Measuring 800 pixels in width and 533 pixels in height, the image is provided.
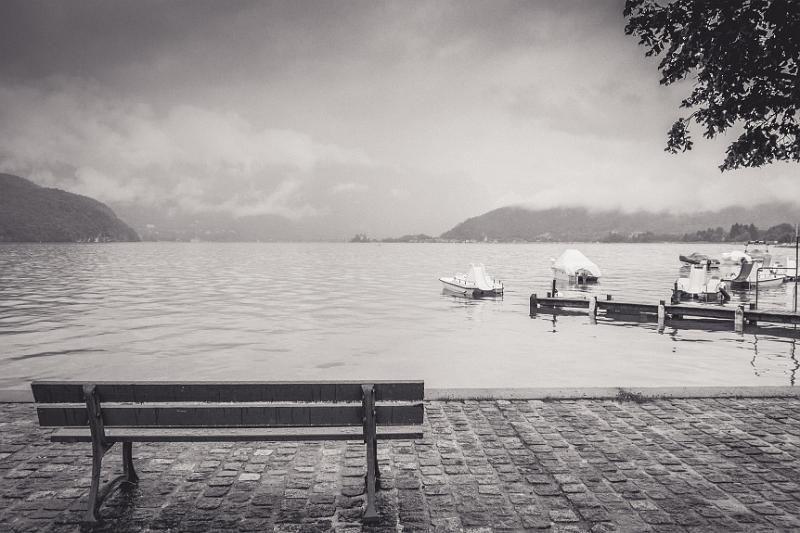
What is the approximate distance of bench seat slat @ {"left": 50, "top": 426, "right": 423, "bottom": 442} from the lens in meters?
4.67

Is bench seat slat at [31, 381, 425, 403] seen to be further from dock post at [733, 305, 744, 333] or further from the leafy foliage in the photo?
dock post at [733, 305, 744, 333]

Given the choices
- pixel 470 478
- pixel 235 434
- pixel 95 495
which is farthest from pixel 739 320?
pixel 95 495

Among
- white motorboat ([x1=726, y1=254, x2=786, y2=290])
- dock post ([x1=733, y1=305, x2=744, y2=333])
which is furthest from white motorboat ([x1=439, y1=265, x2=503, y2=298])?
white motorboat ([x1=726, y1=254, x2=786, y2=290])

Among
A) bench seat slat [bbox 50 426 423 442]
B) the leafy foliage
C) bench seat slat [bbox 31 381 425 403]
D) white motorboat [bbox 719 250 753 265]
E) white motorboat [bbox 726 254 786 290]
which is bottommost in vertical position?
white motorboat [bbox 726 254 786 290]

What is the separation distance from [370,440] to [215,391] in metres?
1.48

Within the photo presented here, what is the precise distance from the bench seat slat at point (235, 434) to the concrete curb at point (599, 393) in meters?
3.29

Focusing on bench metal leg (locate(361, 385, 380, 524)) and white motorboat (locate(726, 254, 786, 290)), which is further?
white motorboat (locate(726, 254, 786, 290))

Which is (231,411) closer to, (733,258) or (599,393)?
(599,393)

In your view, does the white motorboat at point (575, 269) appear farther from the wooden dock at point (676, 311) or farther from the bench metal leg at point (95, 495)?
the bench metal leg at point (95, 495)

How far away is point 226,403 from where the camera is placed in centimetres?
469

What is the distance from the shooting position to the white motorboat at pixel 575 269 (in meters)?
59.6

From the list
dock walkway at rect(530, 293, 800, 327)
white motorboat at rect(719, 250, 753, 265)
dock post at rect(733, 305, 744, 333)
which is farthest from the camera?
white motorboat at rect(719, 250, 753, 265)

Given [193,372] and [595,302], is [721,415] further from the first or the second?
[595,302]

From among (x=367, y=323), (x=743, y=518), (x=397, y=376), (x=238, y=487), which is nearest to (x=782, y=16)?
(x=743, y=518)
